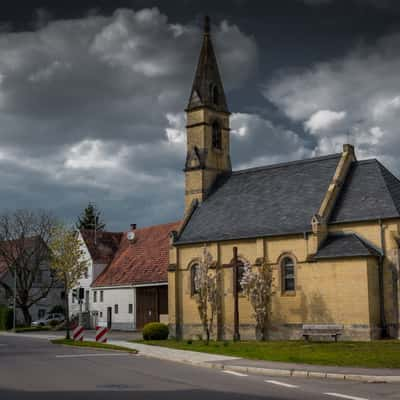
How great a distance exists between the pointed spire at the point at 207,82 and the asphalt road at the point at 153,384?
27686mm

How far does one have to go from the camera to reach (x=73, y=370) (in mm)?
19953

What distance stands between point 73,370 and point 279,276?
19322 mm

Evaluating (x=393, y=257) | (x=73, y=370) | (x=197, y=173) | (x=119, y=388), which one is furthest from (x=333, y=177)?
(x=119, y=388)

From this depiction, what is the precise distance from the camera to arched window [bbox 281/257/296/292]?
36781 millimetres

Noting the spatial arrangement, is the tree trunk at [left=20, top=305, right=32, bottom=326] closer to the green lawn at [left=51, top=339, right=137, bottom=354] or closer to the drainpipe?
the green lawn at [left=51, top=339, right=137, bottom=354]

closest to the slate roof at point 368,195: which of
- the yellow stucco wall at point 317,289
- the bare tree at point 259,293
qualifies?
the yellow stucco wall at point 317,289

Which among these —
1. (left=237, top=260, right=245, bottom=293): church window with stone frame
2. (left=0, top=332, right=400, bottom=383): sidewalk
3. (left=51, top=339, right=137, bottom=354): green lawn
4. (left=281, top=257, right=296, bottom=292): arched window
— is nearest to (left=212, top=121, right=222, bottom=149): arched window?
(left=237, top=260, right=245, bottom=293): church window with stone frame

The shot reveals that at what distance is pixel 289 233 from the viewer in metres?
36.8

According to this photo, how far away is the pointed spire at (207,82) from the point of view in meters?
46.7

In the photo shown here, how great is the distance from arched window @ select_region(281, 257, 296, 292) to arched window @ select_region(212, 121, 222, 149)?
43.7 feet

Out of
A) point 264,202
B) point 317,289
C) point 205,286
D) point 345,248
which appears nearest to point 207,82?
point 264,202

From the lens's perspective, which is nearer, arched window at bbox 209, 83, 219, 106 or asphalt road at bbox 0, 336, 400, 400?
asphalt road at bbox 0, 336, 400, 400

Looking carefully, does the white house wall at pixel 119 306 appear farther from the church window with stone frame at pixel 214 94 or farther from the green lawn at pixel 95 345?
the church window with stone frame at pixel 214 94

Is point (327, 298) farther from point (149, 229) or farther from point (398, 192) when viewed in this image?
point (149, 229)
